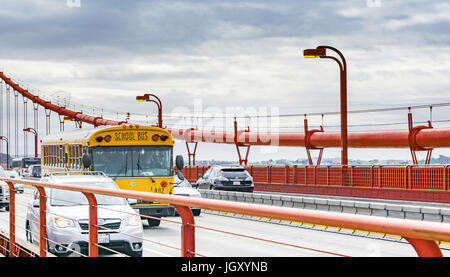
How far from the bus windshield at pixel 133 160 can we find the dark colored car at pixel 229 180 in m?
11.3

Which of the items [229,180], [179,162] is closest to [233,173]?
[229,180]

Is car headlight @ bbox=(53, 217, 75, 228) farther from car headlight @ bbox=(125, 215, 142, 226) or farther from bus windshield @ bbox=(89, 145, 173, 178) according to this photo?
bus windshield @ bbox=(89, 145, 173, 178)

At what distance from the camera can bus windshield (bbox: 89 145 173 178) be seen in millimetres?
21453

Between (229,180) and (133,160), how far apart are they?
475 inches

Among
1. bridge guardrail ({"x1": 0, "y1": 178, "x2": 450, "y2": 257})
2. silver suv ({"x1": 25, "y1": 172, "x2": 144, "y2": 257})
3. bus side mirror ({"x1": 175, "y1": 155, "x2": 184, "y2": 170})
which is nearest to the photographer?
bridge guardrail ({"x1": 0, "y1": 178, "x2": 450, "y2": 257})

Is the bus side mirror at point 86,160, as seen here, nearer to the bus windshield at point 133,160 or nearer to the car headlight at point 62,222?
the bus windshield at point 133,160

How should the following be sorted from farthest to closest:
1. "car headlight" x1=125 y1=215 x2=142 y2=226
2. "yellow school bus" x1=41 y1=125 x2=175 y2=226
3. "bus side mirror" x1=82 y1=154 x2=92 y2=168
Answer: "yellow school bus" x1=41 y1=125 x2=175 y2=226 → "bus side mirror" x1=82 y1=154 x2=92 y2=168 → "car headlight" x1=125 y1=215 x2=142 y2=226

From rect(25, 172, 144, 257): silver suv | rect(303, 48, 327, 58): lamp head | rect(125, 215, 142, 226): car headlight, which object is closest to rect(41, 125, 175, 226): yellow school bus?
rect(25, 172, 144, 257): silver suv

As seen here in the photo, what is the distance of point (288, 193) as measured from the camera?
3566 centimetres

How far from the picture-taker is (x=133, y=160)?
21.7 meters

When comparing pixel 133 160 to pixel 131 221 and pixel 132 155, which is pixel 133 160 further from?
pixel 131 221

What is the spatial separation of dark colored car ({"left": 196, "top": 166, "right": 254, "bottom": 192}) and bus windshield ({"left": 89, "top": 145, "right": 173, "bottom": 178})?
11269mm

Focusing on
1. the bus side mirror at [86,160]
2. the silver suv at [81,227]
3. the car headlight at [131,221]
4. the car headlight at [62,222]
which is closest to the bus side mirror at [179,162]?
the bus side mirror at [86,160]
